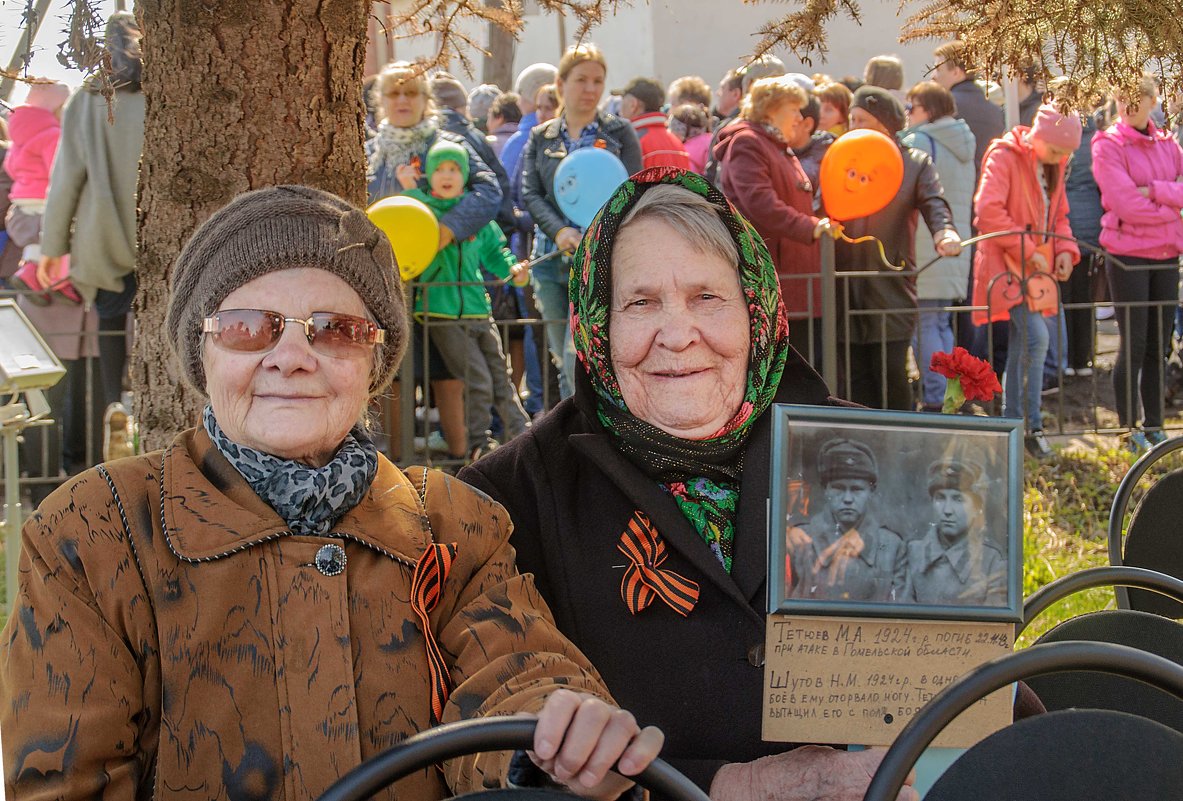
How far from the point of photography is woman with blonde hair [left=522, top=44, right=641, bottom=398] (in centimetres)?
657

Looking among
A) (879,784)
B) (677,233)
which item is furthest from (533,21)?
(879,784)

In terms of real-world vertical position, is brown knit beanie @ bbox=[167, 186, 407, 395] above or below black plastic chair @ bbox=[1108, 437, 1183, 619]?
above

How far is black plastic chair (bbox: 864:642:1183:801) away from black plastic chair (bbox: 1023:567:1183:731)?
0.95m

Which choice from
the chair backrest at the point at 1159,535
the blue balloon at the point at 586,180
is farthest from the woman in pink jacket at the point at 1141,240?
the chair backrest at the point at 1159,535

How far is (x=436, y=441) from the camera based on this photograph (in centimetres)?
720

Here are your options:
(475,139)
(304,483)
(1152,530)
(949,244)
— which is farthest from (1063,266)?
(304,483)

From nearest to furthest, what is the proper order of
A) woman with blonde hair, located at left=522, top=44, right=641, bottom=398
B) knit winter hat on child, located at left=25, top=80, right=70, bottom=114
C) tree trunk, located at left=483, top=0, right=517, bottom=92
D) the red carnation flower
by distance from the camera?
the red carnation flower < woman with blonde hair, located at left=522, top=44, right=641, bottom=398 < knit winter hat on child, located at left=25, top=80, right=70, bottom=114 < tree trunk, located at left=483, top=0, right=517, bottom=92

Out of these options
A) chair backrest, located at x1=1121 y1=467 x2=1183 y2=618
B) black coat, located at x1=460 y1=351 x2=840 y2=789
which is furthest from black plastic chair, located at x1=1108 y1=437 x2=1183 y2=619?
black coat, located at x1=460 y1=351 x2=840 y2=789

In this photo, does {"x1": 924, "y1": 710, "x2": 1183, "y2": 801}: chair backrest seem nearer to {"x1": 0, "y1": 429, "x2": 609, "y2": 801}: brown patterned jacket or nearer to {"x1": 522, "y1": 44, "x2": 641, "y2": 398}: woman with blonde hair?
{"x1": 0, "y1": 429, "x2": 609, "y2": 801}: brown patterned jacket

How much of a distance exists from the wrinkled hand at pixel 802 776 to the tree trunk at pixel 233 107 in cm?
154

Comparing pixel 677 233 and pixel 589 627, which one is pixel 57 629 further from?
pixel 677 233

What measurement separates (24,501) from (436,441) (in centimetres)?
228

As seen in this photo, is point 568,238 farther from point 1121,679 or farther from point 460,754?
point 460,754

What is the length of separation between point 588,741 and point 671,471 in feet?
3.10
